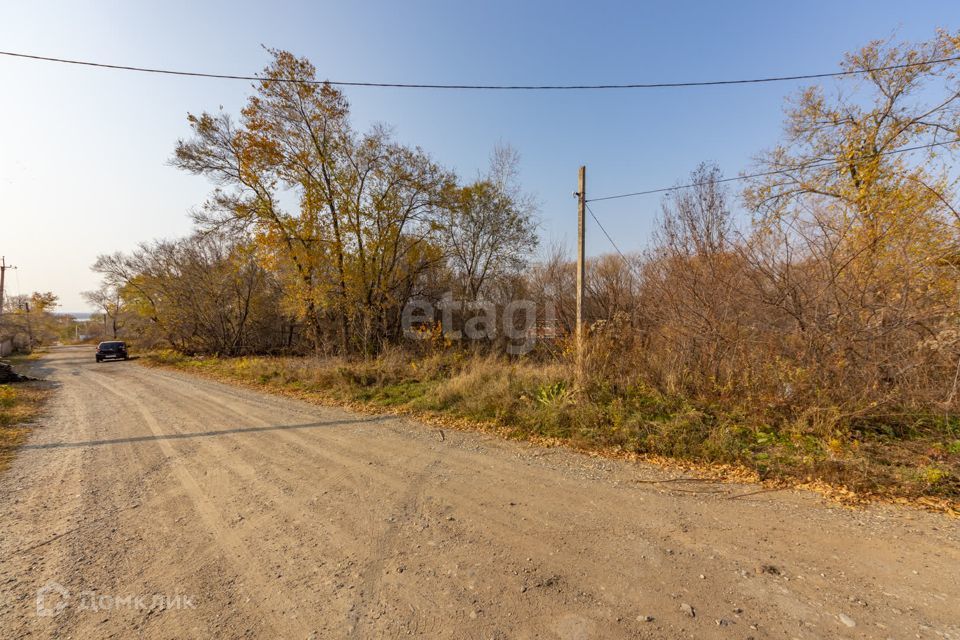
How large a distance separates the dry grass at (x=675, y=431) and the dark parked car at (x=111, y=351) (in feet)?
76.1

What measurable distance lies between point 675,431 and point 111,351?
106ft

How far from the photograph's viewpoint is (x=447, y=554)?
2.91m

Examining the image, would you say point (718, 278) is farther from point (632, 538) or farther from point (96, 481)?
point (96, 481)

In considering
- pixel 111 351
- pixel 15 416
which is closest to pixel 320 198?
pixel 15 416

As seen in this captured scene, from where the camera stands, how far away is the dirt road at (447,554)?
88.4 inches

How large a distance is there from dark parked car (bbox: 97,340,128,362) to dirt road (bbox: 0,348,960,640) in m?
25.2

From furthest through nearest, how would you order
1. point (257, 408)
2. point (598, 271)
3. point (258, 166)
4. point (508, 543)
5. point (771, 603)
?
point (258, 166) < point (598, 271) < point (257, 408) < point (508, 543) < point (771, 603)

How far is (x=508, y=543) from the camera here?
3043mm

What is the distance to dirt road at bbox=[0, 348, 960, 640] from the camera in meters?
2.24

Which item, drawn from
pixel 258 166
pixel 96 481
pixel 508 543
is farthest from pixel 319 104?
pixel 508 543

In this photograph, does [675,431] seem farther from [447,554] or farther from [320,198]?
[320,198]

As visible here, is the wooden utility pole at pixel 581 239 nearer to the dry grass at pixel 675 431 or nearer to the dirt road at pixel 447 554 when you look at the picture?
the dry grass at pixel 675 431

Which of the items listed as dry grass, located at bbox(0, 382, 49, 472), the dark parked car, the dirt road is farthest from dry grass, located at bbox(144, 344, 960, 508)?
the dark parked car

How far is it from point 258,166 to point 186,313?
14.6 metres
